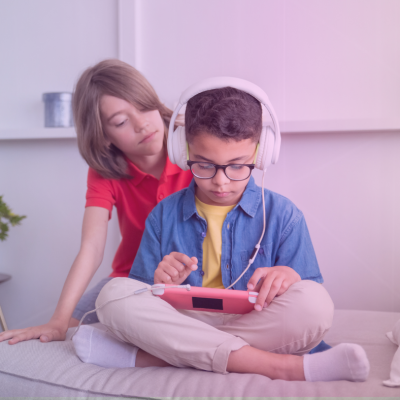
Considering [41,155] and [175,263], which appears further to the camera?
[41,155]

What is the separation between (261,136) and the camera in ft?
2.64

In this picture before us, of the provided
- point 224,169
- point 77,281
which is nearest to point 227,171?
point 224,169

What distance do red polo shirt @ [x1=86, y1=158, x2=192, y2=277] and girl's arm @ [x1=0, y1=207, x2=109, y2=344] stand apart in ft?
0.18

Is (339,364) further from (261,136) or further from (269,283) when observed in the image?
(261,136)

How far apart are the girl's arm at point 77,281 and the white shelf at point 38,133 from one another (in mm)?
422

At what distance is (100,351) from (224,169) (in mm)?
410

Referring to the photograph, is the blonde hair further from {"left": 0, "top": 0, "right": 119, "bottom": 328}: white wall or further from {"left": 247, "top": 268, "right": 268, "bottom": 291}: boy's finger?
{"left": 247, "top": 268, "right": 268, "bottom": 291}: boy's finger

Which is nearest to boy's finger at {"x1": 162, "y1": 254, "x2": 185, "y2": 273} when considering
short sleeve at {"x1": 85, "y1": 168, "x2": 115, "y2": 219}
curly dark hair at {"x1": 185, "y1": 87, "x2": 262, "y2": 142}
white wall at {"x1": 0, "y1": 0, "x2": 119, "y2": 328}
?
curly dark hair at {"x1": 185, "y1": 87, "x2": 262, "y2": 142}

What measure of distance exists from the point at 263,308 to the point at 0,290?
1.32m

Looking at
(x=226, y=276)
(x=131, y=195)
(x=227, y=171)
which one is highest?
(x=227, y=171)

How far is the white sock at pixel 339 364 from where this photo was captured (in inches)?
24.5

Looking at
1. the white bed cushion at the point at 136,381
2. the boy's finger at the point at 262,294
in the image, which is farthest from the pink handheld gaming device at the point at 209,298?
the white bed cushion at the point at 136,381

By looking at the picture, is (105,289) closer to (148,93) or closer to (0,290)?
(148,93)

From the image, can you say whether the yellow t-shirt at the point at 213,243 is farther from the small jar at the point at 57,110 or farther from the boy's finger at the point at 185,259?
the small jar at the point at 57,110
